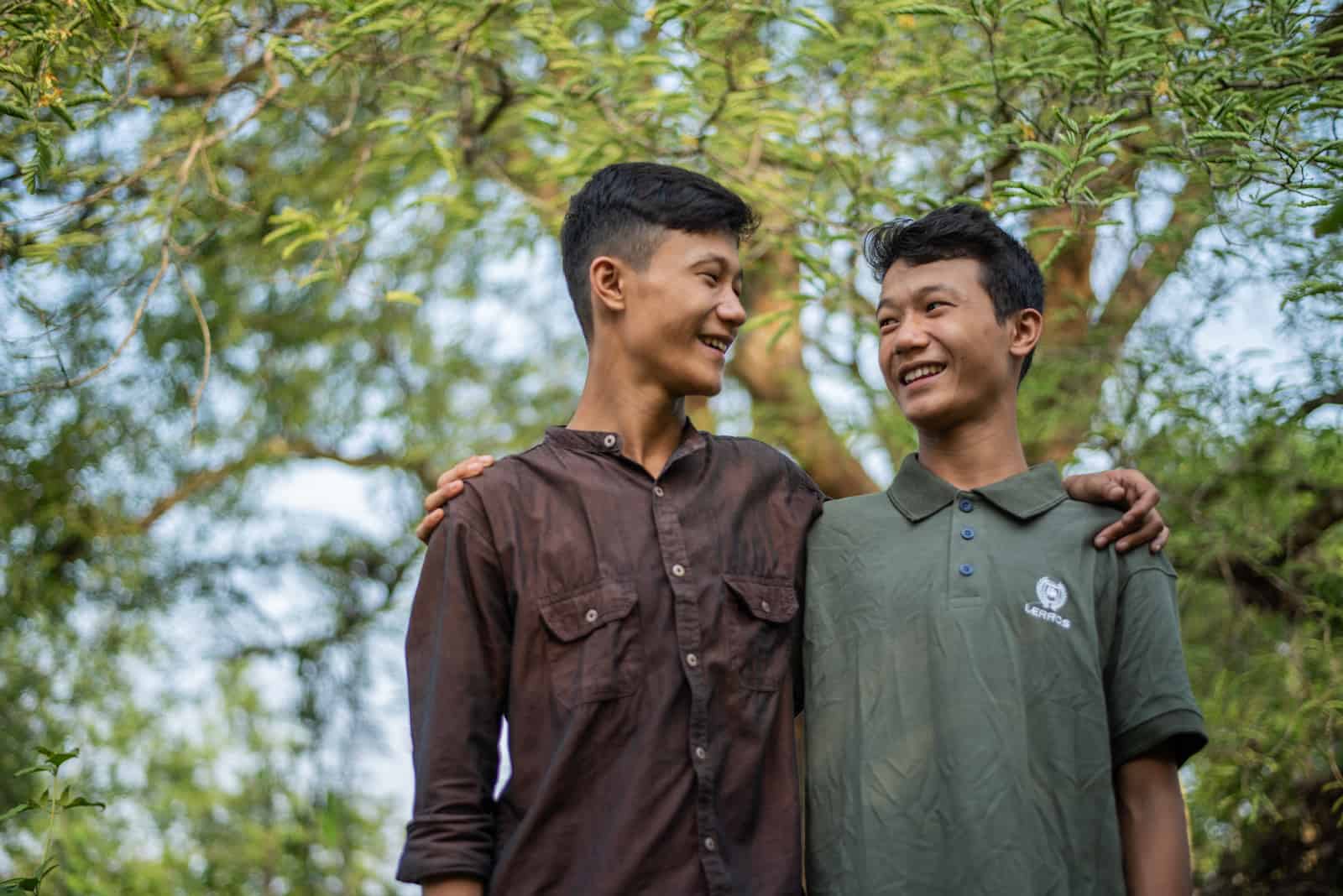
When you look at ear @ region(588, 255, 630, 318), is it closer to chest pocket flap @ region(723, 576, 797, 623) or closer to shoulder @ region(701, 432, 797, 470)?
shoulder @ region(701, 432, 797, 470)

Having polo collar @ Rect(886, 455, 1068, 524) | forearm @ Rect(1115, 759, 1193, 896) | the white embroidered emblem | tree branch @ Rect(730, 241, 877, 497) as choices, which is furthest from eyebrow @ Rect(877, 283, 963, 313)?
tree branch @ Rect(730, 241, 877, 497)

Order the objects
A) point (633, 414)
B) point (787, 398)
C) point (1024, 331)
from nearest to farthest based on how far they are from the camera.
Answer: point (633, 414) < point (1024, 331) < point (787, 398)

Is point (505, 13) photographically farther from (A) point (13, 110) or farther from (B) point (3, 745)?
(B) point (3, 745)

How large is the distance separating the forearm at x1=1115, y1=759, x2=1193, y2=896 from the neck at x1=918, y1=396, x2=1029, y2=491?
1.53ft

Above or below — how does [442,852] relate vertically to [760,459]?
below

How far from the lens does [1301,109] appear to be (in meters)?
2.43

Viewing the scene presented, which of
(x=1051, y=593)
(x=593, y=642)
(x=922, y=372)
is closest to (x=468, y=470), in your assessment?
(x=593, y=642)

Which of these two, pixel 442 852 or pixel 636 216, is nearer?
pixel 442 852

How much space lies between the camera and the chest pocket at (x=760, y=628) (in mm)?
2041

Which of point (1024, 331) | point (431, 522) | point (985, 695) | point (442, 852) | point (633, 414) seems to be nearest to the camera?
point (442, 852)

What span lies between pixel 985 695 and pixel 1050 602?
0.16 metres

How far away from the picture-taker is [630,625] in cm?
201

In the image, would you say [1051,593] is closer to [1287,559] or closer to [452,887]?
[452,887]

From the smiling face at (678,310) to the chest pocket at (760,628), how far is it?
29 cm
